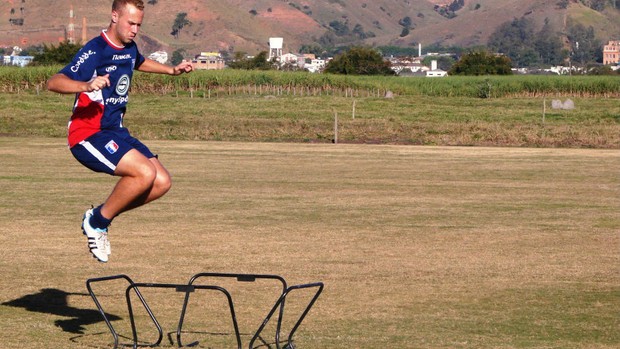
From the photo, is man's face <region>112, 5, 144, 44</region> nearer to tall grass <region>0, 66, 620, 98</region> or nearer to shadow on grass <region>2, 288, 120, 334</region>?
shadow on grass <region>2, 288, 120, 334</region>

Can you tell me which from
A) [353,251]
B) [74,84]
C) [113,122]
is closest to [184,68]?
[113,122]

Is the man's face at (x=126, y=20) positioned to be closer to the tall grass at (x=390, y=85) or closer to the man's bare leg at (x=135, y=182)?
the man's bare leg at (x=135, y=182)

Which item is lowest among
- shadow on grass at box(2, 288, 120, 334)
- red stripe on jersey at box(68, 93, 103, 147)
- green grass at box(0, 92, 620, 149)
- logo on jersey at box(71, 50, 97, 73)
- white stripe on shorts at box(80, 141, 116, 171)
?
green grass at box(0, 92, 620, 149)

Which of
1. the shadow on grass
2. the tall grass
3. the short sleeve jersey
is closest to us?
the short sleeve jersey

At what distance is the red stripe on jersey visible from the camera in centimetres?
1072

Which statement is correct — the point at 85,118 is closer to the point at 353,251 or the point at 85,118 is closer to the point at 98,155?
the point at 98,155

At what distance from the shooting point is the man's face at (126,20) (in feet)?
34.7

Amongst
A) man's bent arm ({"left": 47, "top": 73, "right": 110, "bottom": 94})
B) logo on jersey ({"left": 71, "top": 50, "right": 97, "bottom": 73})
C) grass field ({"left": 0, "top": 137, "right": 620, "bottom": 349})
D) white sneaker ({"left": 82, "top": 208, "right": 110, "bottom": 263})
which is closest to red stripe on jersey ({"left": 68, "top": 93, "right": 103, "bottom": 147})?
logo on jersey ({"left": 71, "top": 50, "right": 97, "bottom": 73})

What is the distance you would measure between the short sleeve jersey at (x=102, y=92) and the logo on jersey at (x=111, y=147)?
0.74 feet

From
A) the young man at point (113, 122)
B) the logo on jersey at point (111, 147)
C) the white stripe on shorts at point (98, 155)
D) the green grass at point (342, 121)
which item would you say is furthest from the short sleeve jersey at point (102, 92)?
the green grass at point (342, 121)

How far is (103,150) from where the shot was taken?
10633mm

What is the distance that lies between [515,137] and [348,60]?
3088 inches

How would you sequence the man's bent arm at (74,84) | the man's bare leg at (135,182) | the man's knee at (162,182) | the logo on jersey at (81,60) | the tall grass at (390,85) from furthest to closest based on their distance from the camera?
the tall grass at (390,85) < the man's knee at (162,182) < the man's bare leg at (135,182) < the logo on jersey at (81,60) < the man's bent arm at (74,84)

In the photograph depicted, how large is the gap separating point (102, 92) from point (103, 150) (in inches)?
21.4
